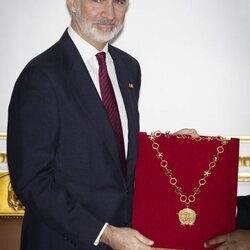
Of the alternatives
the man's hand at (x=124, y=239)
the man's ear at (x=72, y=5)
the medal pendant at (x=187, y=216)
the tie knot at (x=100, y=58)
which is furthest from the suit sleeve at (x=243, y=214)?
the man's ear at (x=72, y=5)

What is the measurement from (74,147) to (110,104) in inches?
8.4

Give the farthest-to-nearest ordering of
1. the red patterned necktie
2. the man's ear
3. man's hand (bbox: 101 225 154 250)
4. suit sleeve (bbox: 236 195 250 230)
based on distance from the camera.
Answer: suit sleeve (bbox: 236 195 250 230)
the man's ear
the red patterned necktie
man's hand (bbox: 101 225 154 250)

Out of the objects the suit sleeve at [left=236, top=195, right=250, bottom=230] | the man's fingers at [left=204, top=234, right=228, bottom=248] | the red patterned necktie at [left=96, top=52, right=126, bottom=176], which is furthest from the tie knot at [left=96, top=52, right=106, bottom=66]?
the suit sleeve at [left=236, top=195, right=250, bottom=230]

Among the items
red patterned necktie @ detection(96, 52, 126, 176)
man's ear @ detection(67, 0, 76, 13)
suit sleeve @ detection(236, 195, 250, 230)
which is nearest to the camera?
red patterned necktie @ detection(96, 52, 126, 176)

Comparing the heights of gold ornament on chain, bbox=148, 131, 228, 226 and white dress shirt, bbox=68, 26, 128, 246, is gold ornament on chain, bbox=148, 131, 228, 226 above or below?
below

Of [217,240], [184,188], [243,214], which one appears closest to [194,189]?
[184,188]

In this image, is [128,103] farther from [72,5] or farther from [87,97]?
[72,5]

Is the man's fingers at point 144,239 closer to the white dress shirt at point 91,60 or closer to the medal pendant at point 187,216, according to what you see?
the medal pendant at point 187,216

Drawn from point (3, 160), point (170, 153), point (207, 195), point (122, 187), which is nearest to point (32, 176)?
point (122, 187)

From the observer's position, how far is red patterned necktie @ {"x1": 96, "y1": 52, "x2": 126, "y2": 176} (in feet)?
4.56

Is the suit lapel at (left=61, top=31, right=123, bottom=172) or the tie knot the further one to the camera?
the tie knot

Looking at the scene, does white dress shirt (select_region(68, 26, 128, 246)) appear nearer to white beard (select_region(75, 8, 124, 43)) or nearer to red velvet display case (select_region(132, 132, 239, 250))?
white beard (select_region(75, 8, 124, 43))

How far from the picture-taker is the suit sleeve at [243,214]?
1641 millimetres

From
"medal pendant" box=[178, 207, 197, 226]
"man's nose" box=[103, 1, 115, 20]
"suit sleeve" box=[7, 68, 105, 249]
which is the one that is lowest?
"medal pendant" box=[178, 207, 197, 226]
